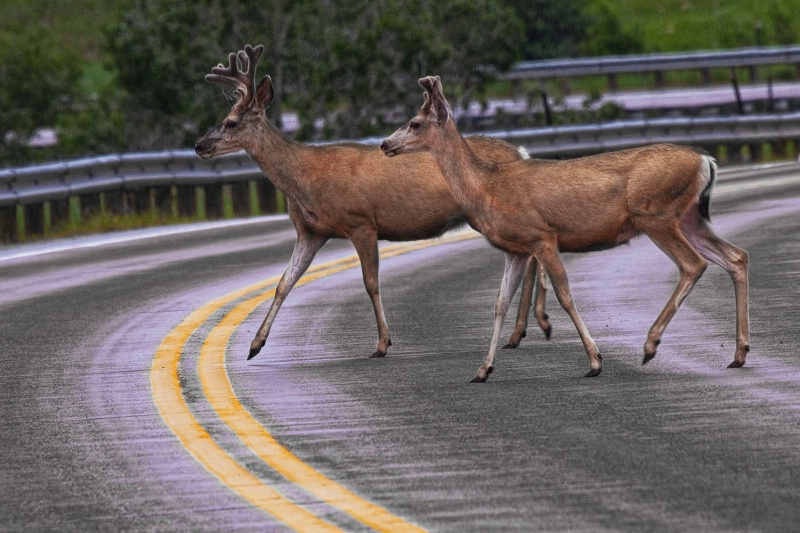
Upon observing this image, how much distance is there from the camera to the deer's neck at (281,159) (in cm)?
1308

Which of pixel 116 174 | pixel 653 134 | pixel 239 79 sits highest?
pixel 239 79

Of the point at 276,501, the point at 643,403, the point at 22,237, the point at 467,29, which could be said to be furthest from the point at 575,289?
the point at 467,29

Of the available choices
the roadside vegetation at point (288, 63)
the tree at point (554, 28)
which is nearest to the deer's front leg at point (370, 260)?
the roadside vegetation at point (288, 63)

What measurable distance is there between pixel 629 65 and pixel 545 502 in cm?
4085

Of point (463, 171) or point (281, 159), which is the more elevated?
point (463, 171)

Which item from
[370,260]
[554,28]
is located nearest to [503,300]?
[370,260]

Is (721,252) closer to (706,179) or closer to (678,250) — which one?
(678,250)

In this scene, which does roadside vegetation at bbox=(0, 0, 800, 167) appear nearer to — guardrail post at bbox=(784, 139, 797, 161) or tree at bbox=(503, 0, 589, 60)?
guardrail post at bbox=(784, 139, 797, 161)

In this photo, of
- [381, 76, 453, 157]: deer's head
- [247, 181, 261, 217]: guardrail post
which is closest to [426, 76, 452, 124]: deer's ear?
[381, 76, 453, 157]: deer's head

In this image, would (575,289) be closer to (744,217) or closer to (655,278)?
(655,278)

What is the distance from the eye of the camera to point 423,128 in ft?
39.1

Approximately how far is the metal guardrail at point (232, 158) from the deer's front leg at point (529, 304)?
38.8 feet

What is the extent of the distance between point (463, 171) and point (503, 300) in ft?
3.06

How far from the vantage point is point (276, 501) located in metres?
7.91
